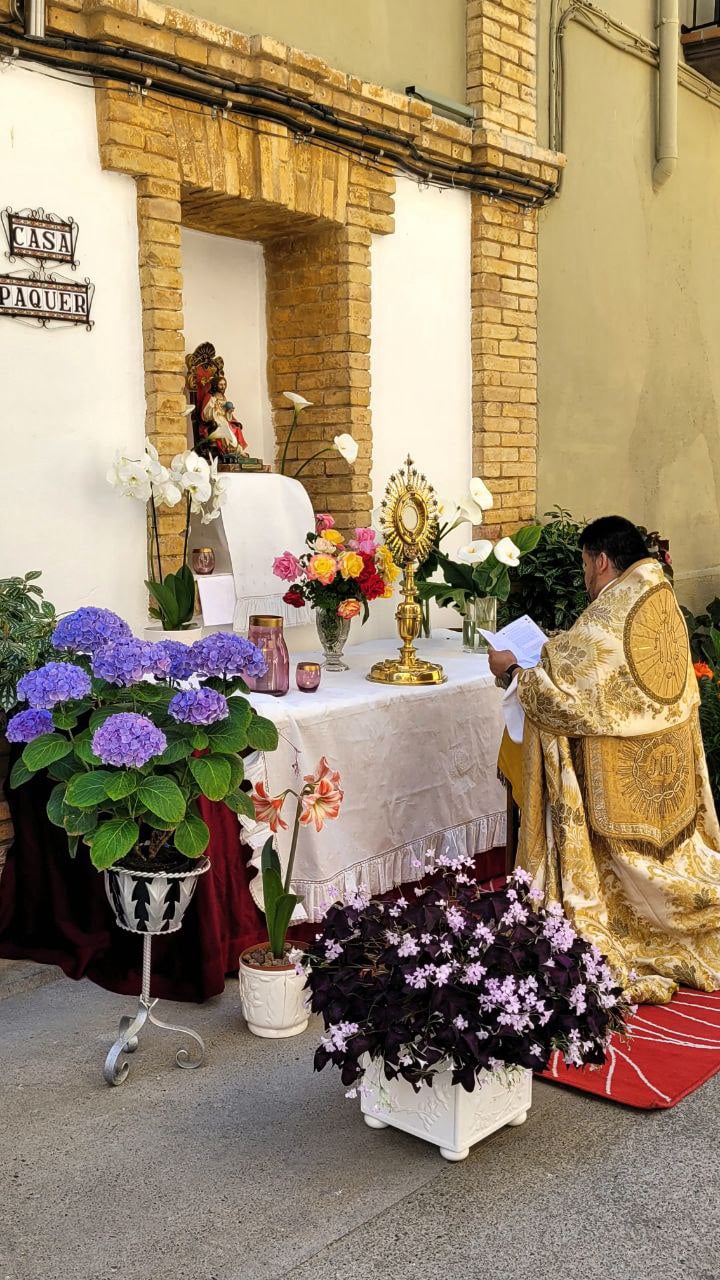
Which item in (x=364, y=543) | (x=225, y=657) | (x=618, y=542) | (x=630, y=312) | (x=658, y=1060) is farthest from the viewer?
(x=630, y=312)

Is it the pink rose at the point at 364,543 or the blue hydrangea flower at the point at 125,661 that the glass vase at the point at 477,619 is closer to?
the pink rose at the point at 364,543

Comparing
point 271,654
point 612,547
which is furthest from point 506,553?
point 271,654

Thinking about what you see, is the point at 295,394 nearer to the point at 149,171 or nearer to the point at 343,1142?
the point at 149,171

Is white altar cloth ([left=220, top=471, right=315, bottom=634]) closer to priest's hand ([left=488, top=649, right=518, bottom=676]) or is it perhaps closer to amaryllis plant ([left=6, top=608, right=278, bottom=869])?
priest's hand ([left=488, top=649, right=518, bottom=676])

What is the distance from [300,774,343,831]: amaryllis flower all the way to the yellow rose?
1081 mm

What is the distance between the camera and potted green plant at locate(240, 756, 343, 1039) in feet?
13.0

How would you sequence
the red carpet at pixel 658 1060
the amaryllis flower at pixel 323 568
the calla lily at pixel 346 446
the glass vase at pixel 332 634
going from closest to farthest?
the red carpet at pixel 658 1060 → the amaryllis flower at pixel 323 568 → the glass vase at pixel 332 634 → the calla lily at pixel 346 446

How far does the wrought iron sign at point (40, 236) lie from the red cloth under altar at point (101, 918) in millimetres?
1877

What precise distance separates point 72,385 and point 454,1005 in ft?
9.45

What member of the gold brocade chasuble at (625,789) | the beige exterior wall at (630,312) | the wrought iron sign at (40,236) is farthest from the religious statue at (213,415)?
the beige exterior wall at (630,312)

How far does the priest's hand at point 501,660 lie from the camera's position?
4508 millimetres

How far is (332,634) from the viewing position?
5.16 meters

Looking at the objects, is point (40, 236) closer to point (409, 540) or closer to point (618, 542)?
point (409, 540)

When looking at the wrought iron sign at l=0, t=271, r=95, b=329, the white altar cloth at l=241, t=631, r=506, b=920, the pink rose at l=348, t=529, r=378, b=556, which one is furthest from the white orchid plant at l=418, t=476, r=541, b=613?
the wrought iron sign at l=0, t=271, r=95, b=329
